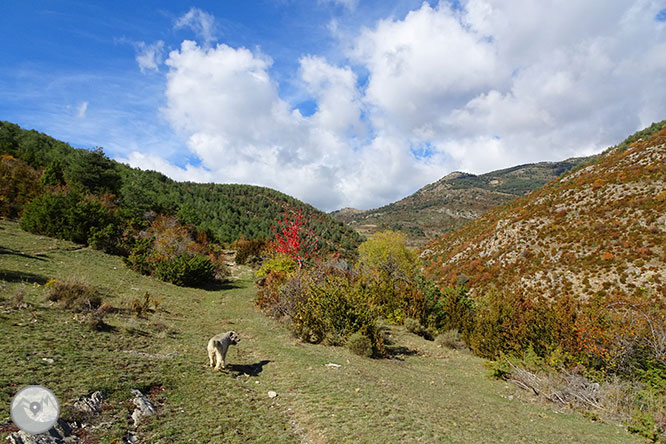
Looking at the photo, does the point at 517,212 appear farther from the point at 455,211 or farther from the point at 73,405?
the point at 455,211

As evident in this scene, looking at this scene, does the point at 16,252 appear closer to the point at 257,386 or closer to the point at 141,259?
the point at 141,259

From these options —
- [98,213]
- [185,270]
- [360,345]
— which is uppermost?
[98,213]

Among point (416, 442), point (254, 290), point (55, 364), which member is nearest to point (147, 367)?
point (55, 364)

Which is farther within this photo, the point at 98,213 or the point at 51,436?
the point at 98,213

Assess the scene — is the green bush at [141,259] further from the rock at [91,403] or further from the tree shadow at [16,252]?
the rock at [91,403]

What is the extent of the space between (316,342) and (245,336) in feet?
7.96

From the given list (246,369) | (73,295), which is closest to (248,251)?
(73,295)

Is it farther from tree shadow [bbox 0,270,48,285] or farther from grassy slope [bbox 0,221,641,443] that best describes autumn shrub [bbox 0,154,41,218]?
tree shadow [bbox 0,270,48,285]

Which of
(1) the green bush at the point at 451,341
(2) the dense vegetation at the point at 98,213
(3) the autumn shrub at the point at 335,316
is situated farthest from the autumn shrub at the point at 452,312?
(2) the dense vegetation at the point at 98,213

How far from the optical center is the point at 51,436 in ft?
9.33

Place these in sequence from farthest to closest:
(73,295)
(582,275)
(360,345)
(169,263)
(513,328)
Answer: (582,275)
(169,263)
(513,328)
(360,345)
(73,295)

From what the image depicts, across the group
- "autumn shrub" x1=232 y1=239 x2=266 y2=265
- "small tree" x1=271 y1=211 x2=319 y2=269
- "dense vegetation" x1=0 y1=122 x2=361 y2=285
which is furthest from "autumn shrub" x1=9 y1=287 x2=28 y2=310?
"autumn shrub" x1=232 y1=239 x2=266 y2=265

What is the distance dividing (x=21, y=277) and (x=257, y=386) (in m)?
8.96

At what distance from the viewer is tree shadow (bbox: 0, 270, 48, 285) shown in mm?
8855
